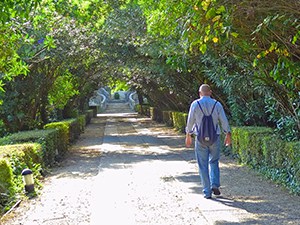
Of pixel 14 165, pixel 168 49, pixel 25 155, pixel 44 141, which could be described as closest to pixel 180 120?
pixel 168 49

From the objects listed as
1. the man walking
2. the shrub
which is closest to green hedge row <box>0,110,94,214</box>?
the man walking

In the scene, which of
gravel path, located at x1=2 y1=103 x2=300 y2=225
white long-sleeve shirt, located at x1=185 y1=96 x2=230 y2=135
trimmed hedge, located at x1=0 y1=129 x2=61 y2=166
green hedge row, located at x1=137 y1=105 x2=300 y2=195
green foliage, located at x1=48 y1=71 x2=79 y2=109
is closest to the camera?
gravel path, located at x1=2 y1=103 x2=300 y2=225

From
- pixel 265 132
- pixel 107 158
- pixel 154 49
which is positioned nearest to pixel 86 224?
pixel 265 132

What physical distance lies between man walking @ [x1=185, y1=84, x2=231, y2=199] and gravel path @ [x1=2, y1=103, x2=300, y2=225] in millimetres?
301

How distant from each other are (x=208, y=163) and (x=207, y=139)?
45 cm

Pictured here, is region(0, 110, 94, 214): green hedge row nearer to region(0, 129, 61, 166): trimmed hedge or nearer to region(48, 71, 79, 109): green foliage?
region(0, 129, 61, 166): trimmed hedge

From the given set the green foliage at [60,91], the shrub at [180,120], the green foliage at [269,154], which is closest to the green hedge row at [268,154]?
the green foliage at [269,154]

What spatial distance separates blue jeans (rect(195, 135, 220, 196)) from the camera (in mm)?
7930

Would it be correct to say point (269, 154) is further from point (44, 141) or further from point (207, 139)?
point (44, 141)

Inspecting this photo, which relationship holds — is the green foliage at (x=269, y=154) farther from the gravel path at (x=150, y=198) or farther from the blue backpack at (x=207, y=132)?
the blue backpack at (x=207, y=132)

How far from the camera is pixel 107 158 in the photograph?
1438cm

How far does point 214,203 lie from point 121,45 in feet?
40.4

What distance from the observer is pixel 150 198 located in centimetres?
814

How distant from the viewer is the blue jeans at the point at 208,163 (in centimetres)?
793
